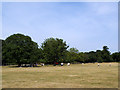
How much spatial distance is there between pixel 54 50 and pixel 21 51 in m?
23.4

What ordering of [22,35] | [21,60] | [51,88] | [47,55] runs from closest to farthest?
1. [51,88]
2. [21,60]
3. [22,35]
4. [47,55]

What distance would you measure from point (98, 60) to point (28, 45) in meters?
91.8

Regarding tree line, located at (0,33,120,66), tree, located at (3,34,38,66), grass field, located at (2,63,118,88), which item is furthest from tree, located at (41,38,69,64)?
A: grass field, located at (2,63,118,88)

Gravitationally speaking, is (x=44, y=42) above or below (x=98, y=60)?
above

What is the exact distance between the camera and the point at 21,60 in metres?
53.9

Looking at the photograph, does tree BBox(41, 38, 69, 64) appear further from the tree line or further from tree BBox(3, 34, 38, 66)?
tree BBox(3, 34, 38, 66)

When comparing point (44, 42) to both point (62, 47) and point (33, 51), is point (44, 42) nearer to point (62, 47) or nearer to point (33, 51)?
point (62, 47)

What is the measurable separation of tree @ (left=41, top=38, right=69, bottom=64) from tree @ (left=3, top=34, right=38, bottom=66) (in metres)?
15.3

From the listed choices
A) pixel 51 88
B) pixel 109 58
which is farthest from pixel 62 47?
pixel 109 58

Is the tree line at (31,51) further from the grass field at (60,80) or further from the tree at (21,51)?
the grass field at (60,80)

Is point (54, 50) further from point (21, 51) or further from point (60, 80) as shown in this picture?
point (60, 80)

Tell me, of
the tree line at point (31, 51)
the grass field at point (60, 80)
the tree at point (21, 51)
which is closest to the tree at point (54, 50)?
the tree line at point (31, 51)

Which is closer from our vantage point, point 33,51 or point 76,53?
point 33,51

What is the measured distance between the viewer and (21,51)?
5462 cm
